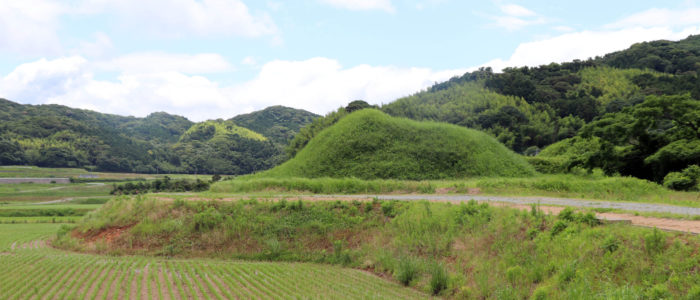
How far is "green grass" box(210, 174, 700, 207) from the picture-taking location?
16.5 metres

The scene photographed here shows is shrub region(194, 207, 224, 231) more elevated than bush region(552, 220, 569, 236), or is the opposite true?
bush region(552, 220, 569, 236)

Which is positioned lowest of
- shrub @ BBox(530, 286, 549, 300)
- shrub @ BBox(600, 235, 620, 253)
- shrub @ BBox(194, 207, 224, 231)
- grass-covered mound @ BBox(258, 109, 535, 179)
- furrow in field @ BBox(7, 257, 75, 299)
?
furrow in field @ BBox(7, 257, 75, 299)

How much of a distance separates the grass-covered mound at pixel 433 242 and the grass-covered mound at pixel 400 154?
9.67 meters

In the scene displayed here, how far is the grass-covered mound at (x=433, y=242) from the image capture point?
287 inches

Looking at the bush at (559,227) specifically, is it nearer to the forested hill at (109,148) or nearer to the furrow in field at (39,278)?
the furrow in field at (39,278)

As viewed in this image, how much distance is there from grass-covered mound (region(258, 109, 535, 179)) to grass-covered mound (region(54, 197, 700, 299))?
9.67m

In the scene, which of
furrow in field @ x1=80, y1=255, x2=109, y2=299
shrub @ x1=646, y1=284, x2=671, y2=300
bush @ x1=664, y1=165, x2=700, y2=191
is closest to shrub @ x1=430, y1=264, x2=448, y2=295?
shrub @ x1=646, y1=284, x2=671, y2=300

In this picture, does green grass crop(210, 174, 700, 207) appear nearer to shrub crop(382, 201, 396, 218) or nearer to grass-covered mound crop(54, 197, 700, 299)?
grass-covered mound crop(54, 197, 700, 299)

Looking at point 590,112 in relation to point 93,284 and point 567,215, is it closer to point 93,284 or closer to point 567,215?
point 567,215

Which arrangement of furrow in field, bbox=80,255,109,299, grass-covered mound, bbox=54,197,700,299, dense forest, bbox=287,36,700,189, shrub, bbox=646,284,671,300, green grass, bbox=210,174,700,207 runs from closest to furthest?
shrub, bbox=646,284,671,300, grass-covered mound, bbox=54,197,700,299, furrow in field, bbox=80,255,109,299, green grass, bbox=210,174,700,207, dense forest, bbox=287,36,700,189

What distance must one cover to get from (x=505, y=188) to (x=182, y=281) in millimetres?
13967

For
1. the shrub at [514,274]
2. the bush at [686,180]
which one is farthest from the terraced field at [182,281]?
the bush at [686,180]

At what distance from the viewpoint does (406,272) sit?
418 inches

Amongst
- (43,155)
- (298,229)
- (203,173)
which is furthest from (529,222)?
(203,173)
